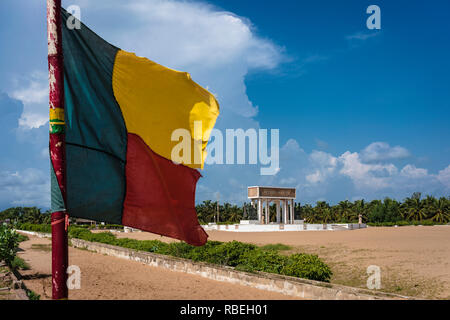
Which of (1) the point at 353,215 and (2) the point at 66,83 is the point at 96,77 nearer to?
(2) the point at 66,83

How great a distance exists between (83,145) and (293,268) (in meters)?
8.14

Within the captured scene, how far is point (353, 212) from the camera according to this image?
63.5 meters

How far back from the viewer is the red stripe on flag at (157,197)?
4191 mm

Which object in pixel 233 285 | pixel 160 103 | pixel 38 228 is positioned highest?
pixel 160 103

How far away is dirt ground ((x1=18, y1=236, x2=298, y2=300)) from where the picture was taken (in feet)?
32.2

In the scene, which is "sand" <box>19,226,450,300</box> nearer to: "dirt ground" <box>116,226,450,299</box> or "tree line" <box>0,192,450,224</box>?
"dirt ground" <box>116,226,450,299</box>

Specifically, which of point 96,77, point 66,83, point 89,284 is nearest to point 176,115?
point 96,77

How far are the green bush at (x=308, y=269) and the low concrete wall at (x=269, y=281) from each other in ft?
1.38

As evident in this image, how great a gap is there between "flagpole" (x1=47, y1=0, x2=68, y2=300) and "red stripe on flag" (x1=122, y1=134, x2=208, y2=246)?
3.67ft

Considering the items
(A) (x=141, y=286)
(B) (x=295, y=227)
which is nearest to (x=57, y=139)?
(A) (x=141, y=286)

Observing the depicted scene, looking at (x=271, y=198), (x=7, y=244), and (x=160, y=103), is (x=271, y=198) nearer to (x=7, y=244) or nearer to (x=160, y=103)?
(x=7, y=244)

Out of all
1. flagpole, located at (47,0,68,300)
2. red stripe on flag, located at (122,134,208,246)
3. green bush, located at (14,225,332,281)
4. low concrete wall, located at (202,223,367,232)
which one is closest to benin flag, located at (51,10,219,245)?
red stripe on flag, located at (122,134,208,246)

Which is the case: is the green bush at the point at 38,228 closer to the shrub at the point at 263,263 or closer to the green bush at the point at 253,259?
the green bush at the point at 253,259

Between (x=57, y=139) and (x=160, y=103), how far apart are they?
1.56m
